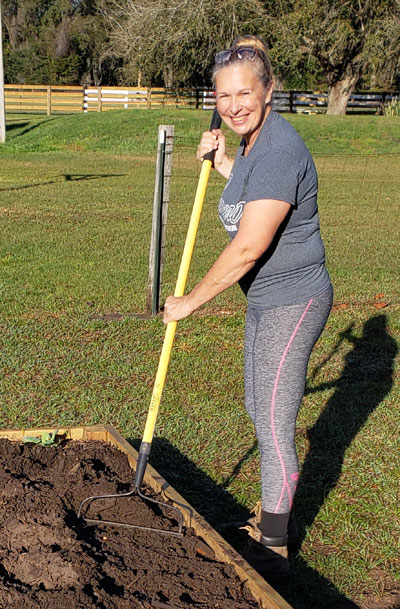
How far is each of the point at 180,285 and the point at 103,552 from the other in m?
1.16

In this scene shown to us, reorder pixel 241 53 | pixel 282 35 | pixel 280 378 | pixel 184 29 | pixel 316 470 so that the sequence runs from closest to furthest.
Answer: pixel 241 53, pixel 280 378, pixel 316 470, pixel 282 35, pixel 184 29

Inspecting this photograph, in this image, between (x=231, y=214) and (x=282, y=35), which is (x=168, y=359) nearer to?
(x=231, y=214)

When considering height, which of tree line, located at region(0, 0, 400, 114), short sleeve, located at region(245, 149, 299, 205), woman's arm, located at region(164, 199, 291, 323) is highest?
tree line, located at region(0, 0, 400, 114)

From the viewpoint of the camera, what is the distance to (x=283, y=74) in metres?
40.4

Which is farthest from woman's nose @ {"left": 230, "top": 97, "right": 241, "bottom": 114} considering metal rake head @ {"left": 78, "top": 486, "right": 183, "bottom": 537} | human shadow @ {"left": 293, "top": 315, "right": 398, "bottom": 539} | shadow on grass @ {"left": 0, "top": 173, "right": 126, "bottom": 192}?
shadow on grass @ {"left": 0, "top": 173, "right": 126, "bottom": 192}

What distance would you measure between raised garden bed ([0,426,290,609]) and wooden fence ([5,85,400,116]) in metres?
41.0

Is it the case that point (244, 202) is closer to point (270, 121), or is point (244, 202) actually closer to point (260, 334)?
point (270, 121)

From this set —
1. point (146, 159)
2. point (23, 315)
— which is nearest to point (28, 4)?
point (146, 159)

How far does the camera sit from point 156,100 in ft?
159

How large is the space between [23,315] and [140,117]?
2567 cm

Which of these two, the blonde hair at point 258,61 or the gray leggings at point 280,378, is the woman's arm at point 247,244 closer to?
the gray leggings at point 280,378

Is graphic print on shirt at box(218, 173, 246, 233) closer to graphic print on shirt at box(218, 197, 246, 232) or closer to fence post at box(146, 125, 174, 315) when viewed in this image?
graphic print on shirt at box(218, 197, 246, 232)

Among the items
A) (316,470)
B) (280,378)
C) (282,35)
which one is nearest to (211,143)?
(280,378)

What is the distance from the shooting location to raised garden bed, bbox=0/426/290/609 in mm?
2920
